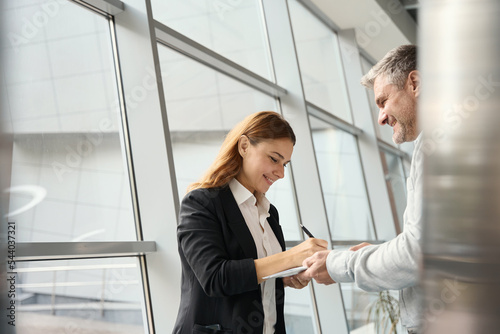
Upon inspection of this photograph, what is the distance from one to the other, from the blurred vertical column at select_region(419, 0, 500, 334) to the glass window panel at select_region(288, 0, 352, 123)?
19.4 ft

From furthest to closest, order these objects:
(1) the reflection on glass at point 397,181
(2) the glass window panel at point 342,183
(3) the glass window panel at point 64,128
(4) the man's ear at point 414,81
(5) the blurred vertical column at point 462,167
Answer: (1) the reflection on glass at point 397,181 → (2) the glass window panel at point 342,183 → (3) the glass window panel at point 64,128 → (4) the man's ear at point 414,81 → (5) the blurred vertical column at point 462,167

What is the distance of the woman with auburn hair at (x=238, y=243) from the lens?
165 cm

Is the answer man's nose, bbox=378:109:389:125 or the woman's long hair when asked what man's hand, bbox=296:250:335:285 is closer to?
the woman's long hair

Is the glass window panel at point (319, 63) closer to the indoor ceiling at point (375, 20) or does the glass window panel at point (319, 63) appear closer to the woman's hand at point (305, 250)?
the indoor ceiling at point (375, 20)

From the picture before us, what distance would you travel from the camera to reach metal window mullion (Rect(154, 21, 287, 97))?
3.25 m

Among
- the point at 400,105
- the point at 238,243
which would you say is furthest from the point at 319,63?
the point at 238,243

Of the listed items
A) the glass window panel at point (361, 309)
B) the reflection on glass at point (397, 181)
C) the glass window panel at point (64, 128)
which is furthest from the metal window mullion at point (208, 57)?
the reflection on glass at point (397, 181)

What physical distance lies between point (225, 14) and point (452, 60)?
4320 mm

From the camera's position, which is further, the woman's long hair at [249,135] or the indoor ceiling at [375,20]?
the indoor ceiling at [375,20]

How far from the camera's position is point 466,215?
258 mm

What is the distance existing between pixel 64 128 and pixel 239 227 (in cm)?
120

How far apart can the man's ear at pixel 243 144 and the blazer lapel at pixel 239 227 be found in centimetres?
27

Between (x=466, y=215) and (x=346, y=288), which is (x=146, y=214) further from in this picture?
(x=346, y=288)

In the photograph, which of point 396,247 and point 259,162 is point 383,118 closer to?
point 259,162
